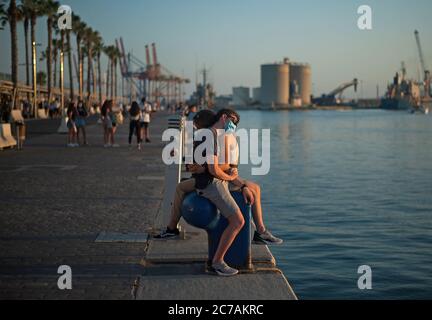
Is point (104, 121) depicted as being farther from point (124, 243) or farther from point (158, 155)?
point (124, 243)

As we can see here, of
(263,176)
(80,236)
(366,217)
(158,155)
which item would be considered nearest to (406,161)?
(263,176)

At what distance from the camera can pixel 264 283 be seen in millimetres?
6488

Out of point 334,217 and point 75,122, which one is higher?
point 75,122

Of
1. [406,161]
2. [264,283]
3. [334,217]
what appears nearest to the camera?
[264,283]

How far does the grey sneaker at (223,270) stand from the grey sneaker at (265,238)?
1.32m

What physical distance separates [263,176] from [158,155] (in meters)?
3.51

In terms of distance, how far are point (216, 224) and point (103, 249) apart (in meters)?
1.71

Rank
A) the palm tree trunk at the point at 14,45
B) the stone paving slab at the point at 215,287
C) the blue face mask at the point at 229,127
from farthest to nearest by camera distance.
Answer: the palm tree trunk at the point at 14,45
the blue face mask at the point at 229,127
the stone paving slab at the point at 215,287

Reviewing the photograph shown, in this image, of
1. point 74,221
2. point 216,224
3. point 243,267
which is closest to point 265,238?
point 243,267

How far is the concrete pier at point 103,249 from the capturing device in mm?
6238

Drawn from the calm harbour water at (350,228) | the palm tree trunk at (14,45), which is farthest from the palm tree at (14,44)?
the calm harbour water at (350,228)

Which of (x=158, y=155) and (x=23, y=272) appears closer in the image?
(x=23, y=272)
